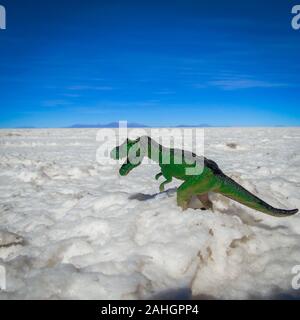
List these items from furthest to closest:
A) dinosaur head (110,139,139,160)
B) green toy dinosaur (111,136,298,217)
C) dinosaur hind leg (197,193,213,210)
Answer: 1. dinosaur hind leg (197,193,213,210)
2. dinosaur head (110,139,139,160)
3. green toy dinosaur (111,136,298,217)

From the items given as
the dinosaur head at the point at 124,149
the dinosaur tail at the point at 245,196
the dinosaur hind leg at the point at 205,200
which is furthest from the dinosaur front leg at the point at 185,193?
the dinosaur head at the point at 124,149

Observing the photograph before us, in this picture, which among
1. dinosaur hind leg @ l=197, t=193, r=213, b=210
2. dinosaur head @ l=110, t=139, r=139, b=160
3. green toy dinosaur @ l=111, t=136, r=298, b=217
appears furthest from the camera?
dinosaur hind leg @ l=197, t=193, r=213, b=210

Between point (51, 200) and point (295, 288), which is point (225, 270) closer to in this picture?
point (295, 288)

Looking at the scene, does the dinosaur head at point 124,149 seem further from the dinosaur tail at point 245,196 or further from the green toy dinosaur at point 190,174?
the dinosaur tail at point 245,196

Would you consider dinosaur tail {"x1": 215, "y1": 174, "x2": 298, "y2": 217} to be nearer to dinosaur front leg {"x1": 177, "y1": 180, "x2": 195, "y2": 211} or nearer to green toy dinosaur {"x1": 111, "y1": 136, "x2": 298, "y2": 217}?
green toy dinosaur {"x1": 111, "y1": 136, "x2": 298, "y2": 217}

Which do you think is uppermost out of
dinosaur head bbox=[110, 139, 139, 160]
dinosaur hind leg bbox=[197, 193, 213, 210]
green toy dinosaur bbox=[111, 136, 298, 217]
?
dinosaur head bbox=[110, 139, 139, 160]

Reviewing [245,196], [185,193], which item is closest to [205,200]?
[185,193]

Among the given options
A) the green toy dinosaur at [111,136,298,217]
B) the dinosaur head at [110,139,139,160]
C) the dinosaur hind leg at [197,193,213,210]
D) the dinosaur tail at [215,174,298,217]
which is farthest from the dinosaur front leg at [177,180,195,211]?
the dinosaur head at [110,139,139,160]

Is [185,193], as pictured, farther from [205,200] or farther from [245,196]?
[245,196]
